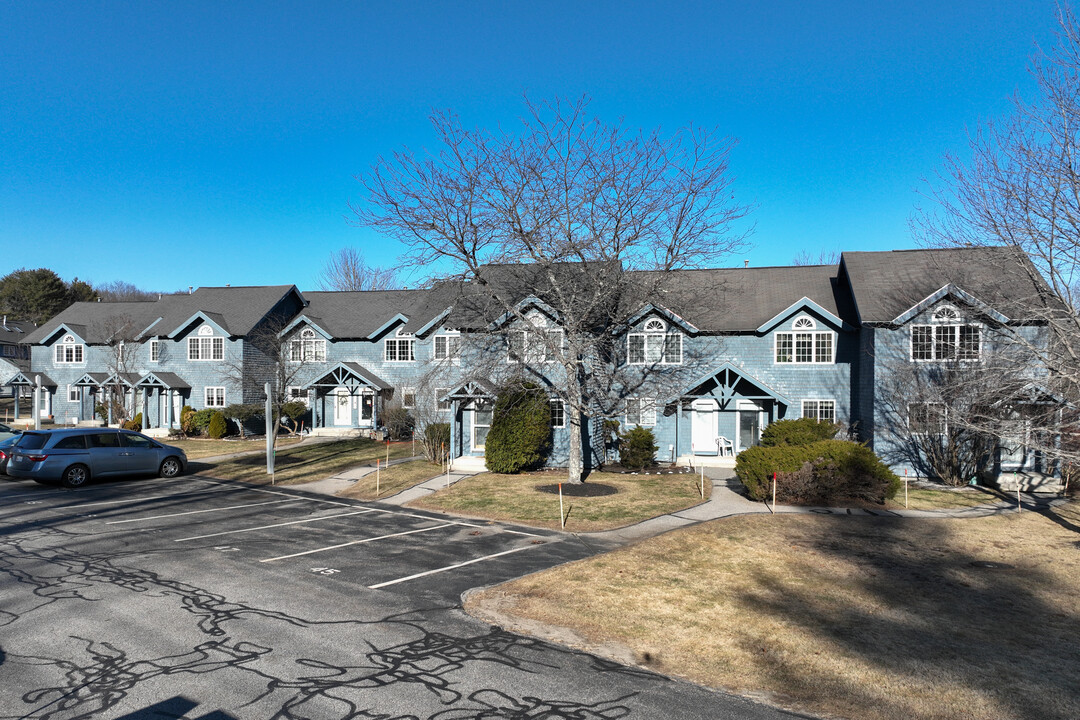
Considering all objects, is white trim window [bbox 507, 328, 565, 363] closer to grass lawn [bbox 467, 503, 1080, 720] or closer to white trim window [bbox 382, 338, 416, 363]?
grass lawn [bbox 467, 503, 1080, 720]

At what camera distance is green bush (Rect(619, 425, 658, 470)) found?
24719mm

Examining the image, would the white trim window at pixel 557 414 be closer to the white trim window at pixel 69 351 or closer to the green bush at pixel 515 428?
the green bush at pixel 515 428

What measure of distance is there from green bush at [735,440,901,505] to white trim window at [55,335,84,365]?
137 feet

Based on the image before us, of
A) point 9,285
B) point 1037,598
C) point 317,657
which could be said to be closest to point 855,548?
point 1037,598

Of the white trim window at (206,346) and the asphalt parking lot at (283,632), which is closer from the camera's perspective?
the asphalt parking lot at (283,632)

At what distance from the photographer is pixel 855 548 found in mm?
13625

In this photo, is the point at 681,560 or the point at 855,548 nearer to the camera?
the point at 681,560

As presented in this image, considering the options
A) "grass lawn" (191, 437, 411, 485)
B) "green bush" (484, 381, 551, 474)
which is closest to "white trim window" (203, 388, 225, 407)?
"grass lawn" (191, 437, 411, 485)

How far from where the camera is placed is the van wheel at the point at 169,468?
22.0m

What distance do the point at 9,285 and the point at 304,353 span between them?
6071 cm

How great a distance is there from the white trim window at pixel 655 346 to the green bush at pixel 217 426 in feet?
71.4

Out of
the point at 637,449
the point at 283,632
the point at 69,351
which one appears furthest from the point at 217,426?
the point at 283,632

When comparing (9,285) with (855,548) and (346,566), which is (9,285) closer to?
(346,566)

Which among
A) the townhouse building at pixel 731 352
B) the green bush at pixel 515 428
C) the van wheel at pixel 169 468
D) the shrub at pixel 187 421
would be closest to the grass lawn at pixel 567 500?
the green bush at pixel 515 428
